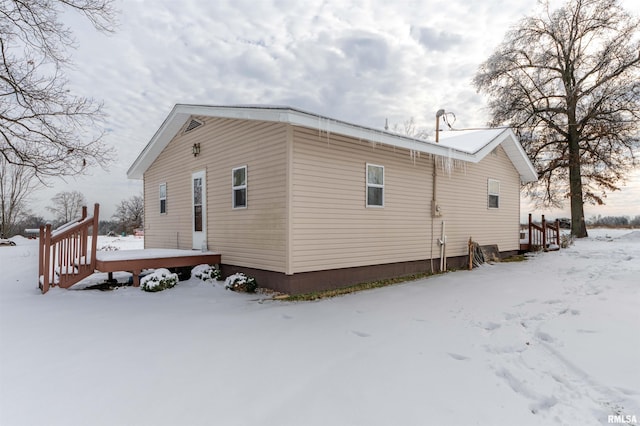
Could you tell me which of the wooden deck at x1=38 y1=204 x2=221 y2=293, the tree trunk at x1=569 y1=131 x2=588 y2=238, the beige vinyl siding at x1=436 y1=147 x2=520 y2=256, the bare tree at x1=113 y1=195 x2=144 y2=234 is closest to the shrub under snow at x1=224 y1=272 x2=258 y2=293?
the wooden deck at x1=38 y1=204 x2=221 y2=293

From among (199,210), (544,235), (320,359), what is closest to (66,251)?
(199,210)

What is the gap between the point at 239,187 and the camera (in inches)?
275

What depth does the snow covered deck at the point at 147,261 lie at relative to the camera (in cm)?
622

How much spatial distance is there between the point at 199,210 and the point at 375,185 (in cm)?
429

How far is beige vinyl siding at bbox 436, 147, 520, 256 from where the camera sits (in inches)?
365

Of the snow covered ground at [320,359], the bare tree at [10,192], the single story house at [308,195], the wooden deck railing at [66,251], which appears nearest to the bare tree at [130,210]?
the bare tree at [10,192]

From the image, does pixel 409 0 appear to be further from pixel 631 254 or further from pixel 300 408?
pixel 631 254

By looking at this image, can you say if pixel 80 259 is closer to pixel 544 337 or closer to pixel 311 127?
pixel 311 127

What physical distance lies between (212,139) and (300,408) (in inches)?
264

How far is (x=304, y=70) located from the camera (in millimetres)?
11742

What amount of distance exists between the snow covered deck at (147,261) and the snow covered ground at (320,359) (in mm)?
627

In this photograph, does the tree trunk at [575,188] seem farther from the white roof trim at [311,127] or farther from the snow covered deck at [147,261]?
the snow covered deck at [147,261]

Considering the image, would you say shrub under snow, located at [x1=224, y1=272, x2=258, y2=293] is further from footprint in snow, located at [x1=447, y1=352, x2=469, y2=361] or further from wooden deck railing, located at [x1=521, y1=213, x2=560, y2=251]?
wooden deck railing, located at [x1=521, y1=213, x2=560, y2=251]

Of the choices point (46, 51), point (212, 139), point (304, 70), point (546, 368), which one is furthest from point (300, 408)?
point (304, 70)
